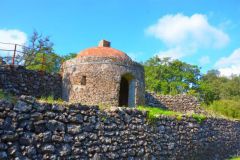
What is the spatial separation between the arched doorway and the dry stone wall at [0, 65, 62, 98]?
339 centimetres

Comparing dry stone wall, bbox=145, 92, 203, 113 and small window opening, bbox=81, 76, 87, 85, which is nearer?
small window opening, bbox=81, 76, 87, 85

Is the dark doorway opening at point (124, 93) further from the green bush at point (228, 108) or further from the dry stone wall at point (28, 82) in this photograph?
the green bush at point (228, 108)

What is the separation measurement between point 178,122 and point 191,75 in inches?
1459

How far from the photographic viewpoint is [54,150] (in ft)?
20.7

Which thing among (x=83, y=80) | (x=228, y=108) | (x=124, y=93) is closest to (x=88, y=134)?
(x=83, y=80)

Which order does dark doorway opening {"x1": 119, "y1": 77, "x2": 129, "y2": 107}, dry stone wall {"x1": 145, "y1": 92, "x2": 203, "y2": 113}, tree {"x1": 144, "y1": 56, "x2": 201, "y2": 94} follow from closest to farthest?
dark doorway opening {"x1": 119, "y1": 77, "x2": 129, "y2": 107} → dry stone wall {"x1": 145, "y1": 92, "x2": 203, "y2": 113} → tree {"x1": 144, "y1": 56, "x2": 201, "y2": 94}

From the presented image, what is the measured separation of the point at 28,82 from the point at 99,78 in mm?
3189

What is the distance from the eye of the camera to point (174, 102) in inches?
848

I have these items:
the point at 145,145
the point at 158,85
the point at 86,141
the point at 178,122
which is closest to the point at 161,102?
the point at 178,122

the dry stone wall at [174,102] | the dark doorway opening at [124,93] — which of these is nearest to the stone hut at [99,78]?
the dark doorway opening at [124,93]

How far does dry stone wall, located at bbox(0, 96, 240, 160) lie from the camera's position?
574 cm

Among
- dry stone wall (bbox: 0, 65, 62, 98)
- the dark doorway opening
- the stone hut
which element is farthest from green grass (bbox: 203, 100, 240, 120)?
dry stone wall (bbox: 0, 65, 62, 98)

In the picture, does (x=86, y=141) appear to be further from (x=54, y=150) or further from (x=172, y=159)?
(x=172, y=159)

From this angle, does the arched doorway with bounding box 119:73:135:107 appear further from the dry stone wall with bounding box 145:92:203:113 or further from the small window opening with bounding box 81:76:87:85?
the dry stone wall with bounding box 145:92:203:113
